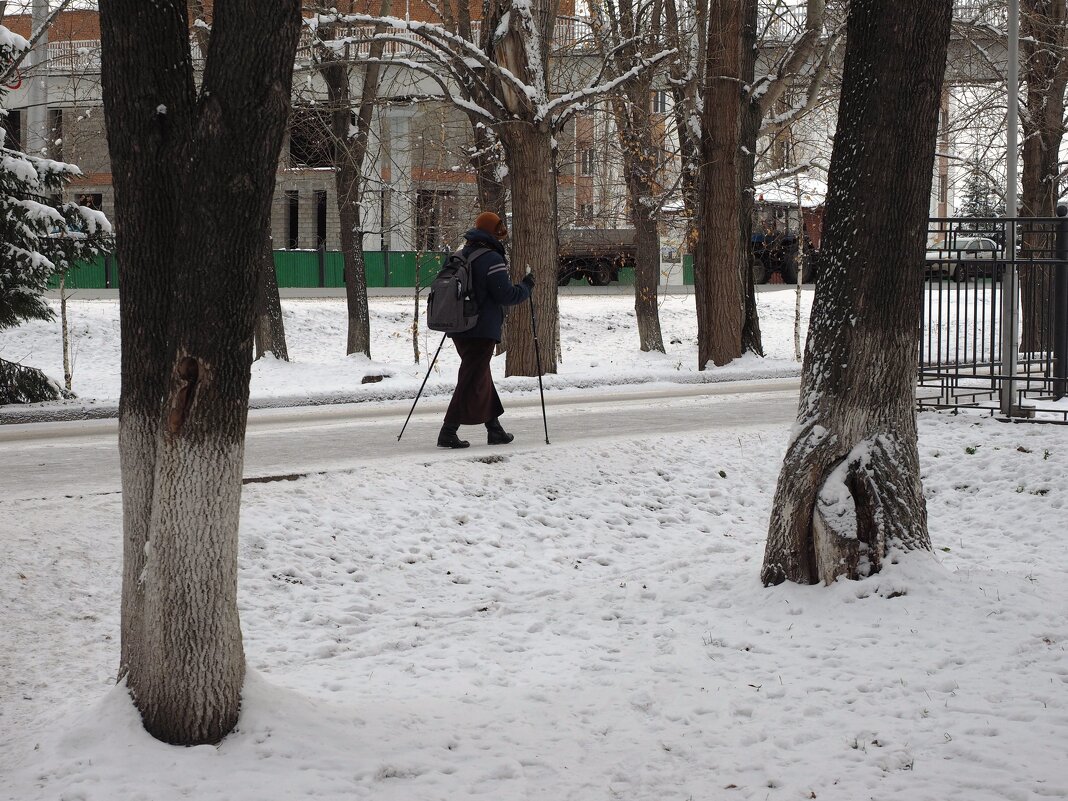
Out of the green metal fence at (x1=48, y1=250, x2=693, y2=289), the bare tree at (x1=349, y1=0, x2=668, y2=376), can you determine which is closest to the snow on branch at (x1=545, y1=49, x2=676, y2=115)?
the bare tree at (x1=349, y1=0, x2=668, y2=376)

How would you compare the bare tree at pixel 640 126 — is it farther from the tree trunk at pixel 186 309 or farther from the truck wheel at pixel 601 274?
the tree trunk at pixel 186 309

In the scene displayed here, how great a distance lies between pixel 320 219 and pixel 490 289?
38.3 m

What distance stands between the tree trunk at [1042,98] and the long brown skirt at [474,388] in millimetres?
11458

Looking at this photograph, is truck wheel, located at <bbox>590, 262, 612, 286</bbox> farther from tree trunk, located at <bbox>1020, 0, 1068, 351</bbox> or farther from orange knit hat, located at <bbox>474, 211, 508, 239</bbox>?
orange knit hat, located at <bbox>474, 211, 508, 239</bbox>

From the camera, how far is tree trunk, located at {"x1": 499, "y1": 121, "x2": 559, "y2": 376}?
16359 millimetres

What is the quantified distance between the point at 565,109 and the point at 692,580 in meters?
9.89

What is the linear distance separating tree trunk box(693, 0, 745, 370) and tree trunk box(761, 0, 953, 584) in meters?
12.0

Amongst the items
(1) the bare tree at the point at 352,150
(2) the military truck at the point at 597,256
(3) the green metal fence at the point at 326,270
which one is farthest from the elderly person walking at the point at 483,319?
(2) the military truck at the point at 597,256

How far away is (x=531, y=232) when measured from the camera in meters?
16.6

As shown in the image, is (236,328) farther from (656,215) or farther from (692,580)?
(656,215)

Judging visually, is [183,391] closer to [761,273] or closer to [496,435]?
[496,435]

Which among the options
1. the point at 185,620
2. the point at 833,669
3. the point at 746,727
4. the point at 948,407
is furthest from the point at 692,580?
the point at 948,407

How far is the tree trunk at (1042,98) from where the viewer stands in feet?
63.7

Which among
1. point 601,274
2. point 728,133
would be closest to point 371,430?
point 728,133
